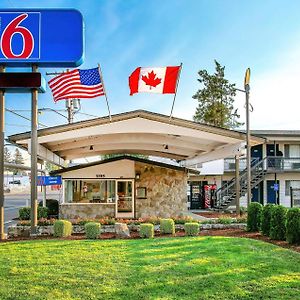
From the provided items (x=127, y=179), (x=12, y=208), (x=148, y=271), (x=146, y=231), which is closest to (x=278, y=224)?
(x=146, y=231)

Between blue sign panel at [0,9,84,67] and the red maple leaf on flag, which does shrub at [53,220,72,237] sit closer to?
blue sign panel at [0,9,84,67]

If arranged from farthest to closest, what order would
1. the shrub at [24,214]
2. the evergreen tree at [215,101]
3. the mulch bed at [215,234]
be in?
the evergreen tree at [215,101]
the shrub at [24,214]
the mulch bed at [215,234]

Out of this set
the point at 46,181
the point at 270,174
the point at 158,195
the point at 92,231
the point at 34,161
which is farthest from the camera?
the point at 270,174

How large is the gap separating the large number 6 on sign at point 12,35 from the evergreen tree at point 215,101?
29579mm

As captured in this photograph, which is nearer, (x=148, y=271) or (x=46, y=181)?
(x=148, y=271)

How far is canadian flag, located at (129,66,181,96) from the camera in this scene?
1463 cm

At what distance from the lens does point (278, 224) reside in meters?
11.5

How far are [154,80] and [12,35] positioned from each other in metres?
4.91

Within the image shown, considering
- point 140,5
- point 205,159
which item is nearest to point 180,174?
point 205,159

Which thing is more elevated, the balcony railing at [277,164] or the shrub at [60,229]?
the balcony railing at [277,164]

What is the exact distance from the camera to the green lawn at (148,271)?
20.2 feet

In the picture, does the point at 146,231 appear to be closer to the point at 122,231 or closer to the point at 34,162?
the point at 122,231

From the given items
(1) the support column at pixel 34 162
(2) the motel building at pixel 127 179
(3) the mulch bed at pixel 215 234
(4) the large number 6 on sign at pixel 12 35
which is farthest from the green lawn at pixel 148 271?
(2) the motel building at pixel 127 179

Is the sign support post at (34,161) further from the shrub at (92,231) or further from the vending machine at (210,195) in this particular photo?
the vending machine at (210,195)
